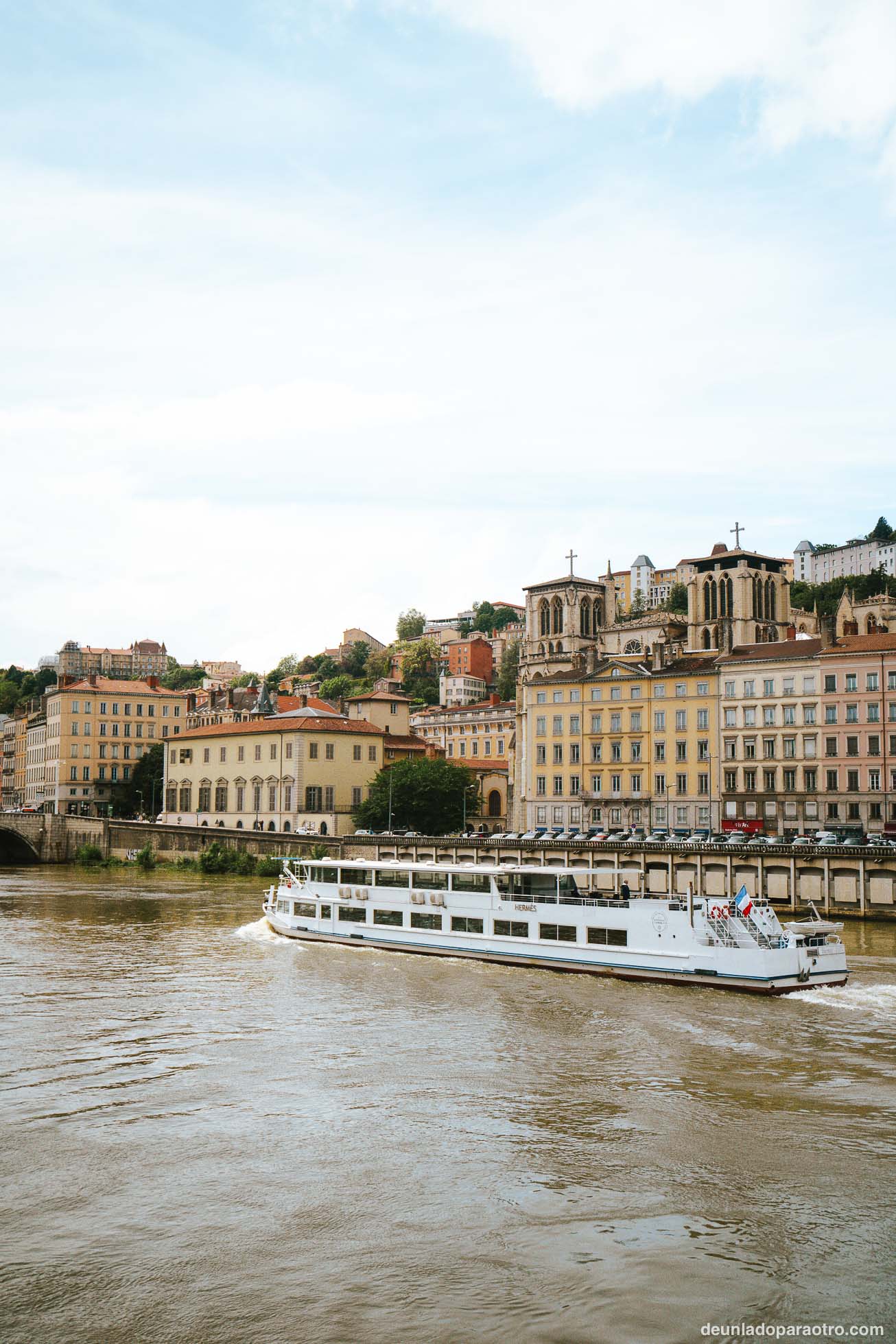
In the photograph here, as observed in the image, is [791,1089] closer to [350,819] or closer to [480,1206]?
[480,1206]

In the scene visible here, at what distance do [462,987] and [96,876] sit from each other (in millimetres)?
52011

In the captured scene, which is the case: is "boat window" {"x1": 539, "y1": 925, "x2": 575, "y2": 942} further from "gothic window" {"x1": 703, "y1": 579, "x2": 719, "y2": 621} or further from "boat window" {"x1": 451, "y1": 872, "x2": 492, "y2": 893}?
"gothic window" {"x1": 703, "y1": 579, "x2": 719, "y2": 621}

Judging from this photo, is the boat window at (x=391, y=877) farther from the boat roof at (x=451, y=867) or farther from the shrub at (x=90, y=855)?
the shrub at (x=90, y=855)

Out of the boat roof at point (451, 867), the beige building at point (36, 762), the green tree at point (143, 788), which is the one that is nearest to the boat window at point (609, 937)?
the boat roof at point (451, 867)

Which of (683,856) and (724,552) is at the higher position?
(724,552)

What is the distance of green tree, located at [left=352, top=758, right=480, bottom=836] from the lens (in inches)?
3681

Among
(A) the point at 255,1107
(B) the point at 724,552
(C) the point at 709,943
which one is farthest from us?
(B) the point at 724,552

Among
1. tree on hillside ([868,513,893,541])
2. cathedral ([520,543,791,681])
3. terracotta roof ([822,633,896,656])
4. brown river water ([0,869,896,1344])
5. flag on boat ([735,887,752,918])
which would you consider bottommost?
brown river water ([0,869,896,1344])

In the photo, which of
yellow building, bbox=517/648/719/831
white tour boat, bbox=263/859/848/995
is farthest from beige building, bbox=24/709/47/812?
white tour boat, bbox=263/859/848/995

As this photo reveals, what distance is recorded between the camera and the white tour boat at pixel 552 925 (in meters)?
36.6

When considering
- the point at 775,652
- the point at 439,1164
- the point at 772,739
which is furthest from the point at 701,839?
the point at 439,1164

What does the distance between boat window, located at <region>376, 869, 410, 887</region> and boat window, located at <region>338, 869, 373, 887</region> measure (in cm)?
33

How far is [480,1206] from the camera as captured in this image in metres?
17.9

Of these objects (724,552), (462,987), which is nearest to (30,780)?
(724,552)
